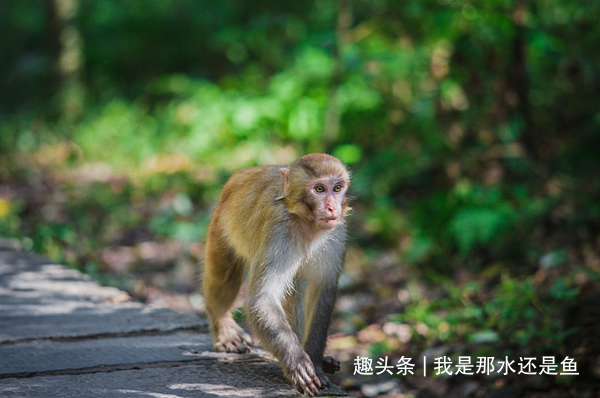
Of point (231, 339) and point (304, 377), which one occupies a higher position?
point (231, 339)

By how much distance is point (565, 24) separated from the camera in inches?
319

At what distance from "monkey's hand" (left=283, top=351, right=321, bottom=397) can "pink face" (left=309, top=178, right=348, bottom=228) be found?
2.04ft

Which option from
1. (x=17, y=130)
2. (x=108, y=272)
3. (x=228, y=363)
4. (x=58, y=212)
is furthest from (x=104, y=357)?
(x=17, y=130)

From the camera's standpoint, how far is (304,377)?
3309 millimetres

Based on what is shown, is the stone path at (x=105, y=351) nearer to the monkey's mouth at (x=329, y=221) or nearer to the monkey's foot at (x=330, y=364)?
the monkey's foot at (x=330, y=364)

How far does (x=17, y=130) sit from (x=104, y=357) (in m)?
9.61

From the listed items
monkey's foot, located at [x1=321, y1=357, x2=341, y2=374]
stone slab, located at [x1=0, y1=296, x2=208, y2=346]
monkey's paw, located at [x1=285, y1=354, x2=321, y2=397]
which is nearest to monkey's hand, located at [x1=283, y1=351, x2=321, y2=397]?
monkey's paw, located at [x1=285, y1=354, x2=321, y2=397]

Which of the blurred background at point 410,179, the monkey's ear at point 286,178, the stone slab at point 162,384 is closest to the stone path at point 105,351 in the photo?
the stone slab at point 162,384

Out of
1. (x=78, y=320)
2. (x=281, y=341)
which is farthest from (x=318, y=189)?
(x=78, y=320)

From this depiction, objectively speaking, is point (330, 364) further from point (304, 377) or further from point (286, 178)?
point (286, 178)

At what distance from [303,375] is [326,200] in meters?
0.79

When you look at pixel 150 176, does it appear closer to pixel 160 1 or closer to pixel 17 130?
pixel 17 130

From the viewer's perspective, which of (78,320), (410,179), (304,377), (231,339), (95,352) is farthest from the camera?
(410,179)

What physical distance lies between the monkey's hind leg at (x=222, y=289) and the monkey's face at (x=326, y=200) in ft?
2.71
